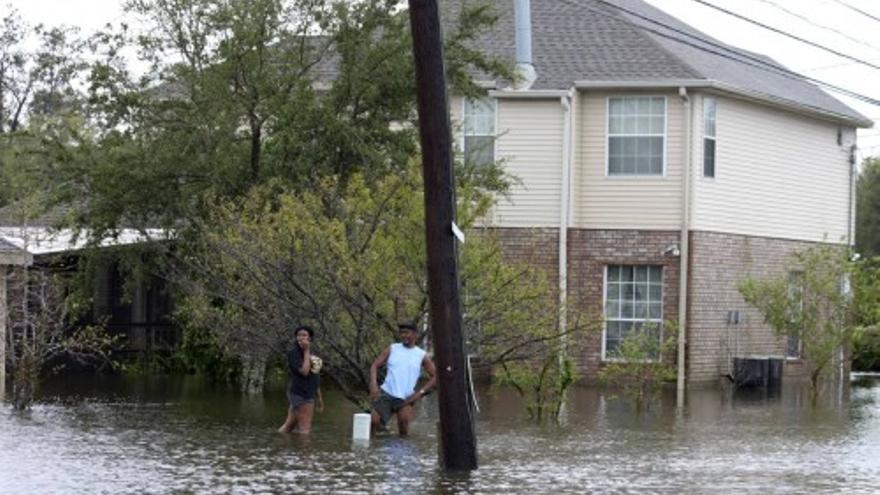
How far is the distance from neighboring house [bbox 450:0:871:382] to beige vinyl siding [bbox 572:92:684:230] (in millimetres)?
20

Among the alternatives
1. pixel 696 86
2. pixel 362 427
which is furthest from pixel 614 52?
pixel 362 427

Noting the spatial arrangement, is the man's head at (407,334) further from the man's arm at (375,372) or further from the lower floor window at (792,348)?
the lower floor window at (792,348)

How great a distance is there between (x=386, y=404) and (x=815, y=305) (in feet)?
48.3

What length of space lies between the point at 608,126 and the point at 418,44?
18.6m

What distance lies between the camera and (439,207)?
16.8m

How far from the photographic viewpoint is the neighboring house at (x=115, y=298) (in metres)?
34.0

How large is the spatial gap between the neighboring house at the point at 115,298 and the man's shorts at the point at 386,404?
12.4 metres

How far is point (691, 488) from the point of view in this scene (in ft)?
55.3

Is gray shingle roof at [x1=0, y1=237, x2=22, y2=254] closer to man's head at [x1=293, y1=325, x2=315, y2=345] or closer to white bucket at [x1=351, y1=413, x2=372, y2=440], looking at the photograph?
man's head at [x1=293, y1=325, x2=315, y2=345]

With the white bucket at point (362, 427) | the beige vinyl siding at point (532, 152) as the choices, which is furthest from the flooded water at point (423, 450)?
the beige vinyl siding at point (532, 152)

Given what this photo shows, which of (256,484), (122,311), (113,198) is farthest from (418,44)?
(122,311)

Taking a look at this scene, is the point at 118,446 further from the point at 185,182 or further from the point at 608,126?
the point at 608,126

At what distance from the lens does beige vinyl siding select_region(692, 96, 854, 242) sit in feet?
116

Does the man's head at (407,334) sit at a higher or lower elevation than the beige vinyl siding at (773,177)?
lower
